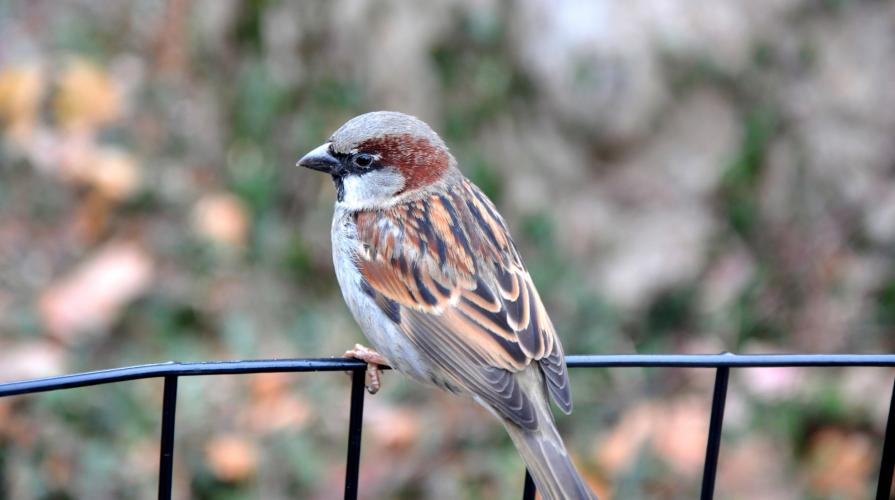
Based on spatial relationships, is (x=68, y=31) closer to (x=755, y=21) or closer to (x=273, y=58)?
(x=273, y=58)

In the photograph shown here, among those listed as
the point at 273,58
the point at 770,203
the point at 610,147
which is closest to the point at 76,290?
the point at 273,58

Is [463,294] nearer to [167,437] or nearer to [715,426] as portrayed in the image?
[715,426]

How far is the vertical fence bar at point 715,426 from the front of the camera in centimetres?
180

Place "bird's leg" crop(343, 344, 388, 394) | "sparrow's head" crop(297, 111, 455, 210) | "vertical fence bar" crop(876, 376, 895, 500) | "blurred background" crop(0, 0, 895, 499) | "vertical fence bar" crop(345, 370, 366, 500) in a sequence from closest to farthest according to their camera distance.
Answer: "vertical fence bar" crop(345, 370, 366, 500), "vertical fence bar" crop(876, 376, 895, 500), "bird's leg" crop(343, 344, 388, 394), "sparrow's head" crop(297, 111, 455, 210), "blurred background" crop(0, 0, 895, 499)

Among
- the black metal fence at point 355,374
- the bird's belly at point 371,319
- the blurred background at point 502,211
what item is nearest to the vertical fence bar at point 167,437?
the black metal fence at point 355,374

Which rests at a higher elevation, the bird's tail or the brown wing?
the brown wing

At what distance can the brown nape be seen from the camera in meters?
2.64

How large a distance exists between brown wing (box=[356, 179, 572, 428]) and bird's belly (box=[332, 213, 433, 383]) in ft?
0.07

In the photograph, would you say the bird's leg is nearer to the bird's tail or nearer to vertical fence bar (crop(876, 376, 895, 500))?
the bird's tail

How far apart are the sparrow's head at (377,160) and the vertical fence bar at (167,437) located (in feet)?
3.43

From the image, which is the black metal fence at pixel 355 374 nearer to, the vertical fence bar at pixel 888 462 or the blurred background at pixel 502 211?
the vertical fence bar at pixel 888 462

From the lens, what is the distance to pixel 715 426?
1811mm

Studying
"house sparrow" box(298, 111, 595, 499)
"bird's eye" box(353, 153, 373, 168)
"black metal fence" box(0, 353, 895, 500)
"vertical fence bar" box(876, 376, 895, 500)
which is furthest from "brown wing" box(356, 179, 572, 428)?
"vertical fence bar" box(876, 376, 895, 500)

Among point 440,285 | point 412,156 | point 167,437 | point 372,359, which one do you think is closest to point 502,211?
point 412,156
